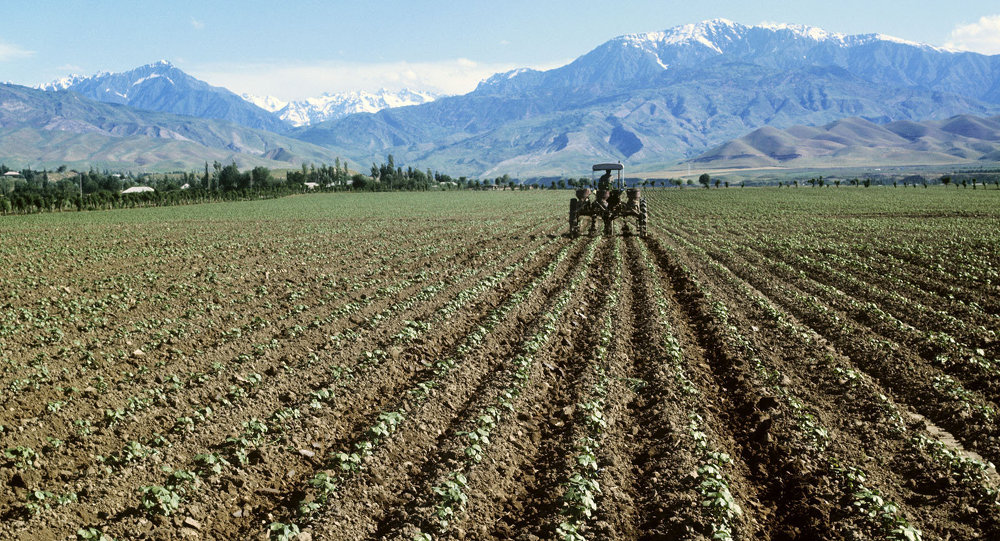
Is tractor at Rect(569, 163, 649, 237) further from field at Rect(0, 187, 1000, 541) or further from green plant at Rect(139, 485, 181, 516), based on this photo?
green plant at Rect(139, 485, 181, 516)

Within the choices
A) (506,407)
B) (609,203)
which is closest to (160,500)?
(506,407)

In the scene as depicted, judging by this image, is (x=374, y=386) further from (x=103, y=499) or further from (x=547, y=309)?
(x=547, y=309)

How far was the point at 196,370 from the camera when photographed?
11.0 metres

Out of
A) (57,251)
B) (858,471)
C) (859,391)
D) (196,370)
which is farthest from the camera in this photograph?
(57,251)

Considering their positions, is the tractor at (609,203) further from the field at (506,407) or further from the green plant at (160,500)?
the green plant at (160,500)

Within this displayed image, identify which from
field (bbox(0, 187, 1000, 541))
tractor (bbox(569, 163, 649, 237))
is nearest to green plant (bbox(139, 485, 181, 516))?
field (bbox(0, 187, 1000, 541))

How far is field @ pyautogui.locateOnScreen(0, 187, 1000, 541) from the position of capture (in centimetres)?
646

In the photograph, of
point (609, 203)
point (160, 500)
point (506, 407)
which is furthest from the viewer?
point (609, 203)

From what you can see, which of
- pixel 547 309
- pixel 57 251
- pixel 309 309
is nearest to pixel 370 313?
pixel 309 309

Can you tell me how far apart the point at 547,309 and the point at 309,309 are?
5793mm

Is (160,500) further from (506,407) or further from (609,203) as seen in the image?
(609,203)

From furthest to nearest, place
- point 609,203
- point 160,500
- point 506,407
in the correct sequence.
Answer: point 609,203 < point 506,407 < point 160,500

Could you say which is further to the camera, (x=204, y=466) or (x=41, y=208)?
(x=41, y=208)

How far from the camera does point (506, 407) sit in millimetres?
9055
